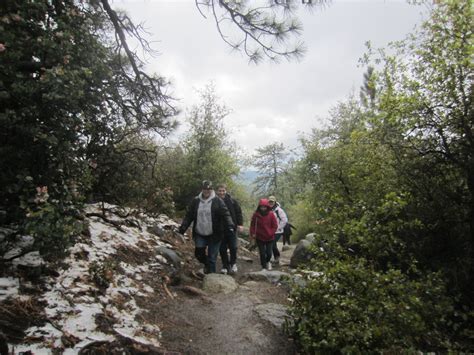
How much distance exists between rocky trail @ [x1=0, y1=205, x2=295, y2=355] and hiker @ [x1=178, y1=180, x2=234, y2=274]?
655 millimetres

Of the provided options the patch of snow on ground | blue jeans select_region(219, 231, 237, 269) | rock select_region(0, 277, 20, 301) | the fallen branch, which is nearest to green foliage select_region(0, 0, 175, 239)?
rock select_region(0, 277, 20, 301)

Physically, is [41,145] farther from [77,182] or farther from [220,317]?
[220,317]

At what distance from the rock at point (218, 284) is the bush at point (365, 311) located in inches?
76.9

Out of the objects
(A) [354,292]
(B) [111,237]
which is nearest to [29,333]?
(B) [111,237]

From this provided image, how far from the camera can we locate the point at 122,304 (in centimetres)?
370

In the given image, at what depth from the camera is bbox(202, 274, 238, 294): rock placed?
5332mm

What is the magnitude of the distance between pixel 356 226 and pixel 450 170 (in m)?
2.46

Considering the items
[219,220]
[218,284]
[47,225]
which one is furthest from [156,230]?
[47,225]

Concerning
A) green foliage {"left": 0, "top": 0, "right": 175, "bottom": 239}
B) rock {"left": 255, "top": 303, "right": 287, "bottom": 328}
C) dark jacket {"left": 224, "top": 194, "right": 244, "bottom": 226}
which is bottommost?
rock {"left": 255, "top": 303, "right": 287, "bottom": 328}

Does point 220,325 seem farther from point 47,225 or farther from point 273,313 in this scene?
point 47,225

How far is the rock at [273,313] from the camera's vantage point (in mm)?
4018

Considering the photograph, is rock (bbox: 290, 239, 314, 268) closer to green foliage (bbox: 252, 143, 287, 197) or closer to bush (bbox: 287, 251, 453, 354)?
bush (bbox: 287, 251, 453, 354)

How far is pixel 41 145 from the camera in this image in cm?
292

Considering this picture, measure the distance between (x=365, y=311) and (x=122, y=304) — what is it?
9.93 feet
